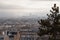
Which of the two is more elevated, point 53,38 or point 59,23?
point 59,23

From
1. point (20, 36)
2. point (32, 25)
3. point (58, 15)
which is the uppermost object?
point (58, 15)

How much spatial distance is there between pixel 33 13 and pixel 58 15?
65 cm

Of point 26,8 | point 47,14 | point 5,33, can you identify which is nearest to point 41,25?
point 47,14

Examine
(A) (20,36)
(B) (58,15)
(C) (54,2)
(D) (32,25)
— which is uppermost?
(C) (54,2)

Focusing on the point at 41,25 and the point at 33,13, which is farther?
the point at 33,13

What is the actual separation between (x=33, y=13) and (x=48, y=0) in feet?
1.52

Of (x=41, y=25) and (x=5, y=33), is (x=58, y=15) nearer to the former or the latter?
(x=41, y=25)

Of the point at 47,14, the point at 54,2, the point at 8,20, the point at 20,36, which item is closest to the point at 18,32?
the point at 20,36

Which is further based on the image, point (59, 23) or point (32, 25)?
point (32, 25)

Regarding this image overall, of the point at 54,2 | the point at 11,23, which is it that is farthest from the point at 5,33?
the point at 54,2

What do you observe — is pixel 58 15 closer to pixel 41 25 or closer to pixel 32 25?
pixel 41 25

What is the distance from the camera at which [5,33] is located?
12.9 feet

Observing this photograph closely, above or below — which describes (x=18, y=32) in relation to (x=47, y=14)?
below

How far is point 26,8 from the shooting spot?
3.98 meters
